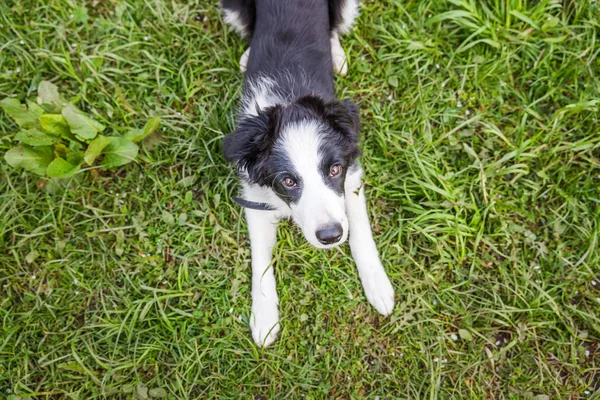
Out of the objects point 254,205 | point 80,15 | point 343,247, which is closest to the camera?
point 254,205

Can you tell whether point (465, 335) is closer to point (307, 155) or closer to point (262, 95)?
point (307, 155)

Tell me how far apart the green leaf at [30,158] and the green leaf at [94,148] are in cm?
34

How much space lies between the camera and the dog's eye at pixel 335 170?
2.44m

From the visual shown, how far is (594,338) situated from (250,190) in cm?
265

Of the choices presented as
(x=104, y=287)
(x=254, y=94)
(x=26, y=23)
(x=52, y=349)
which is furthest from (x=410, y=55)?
(x=52, y=349)

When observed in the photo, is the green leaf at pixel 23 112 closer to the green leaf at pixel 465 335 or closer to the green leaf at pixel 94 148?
the green leaf at pixel 94 148

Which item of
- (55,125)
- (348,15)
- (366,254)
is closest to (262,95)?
(348,15)

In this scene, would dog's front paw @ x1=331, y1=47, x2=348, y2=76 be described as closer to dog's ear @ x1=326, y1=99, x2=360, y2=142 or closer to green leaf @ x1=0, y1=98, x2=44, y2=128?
dog's ear @ x1=326, y1=99, x2=360, y2=142

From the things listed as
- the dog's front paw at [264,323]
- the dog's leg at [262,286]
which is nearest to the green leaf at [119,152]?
the dog's leg at [262,286]

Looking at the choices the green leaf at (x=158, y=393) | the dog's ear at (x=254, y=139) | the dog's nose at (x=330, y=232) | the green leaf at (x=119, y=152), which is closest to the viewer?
the dog's nose at (x=330, y=232)

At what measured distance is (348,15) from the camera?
3.33 m

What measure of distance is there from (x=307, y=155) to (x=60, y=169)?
6.18 ft

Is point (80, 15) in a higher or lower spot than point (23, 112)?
higher

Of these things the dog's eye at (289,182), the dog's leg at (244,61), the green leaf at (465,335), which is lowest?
the green leaf at (465,335)
